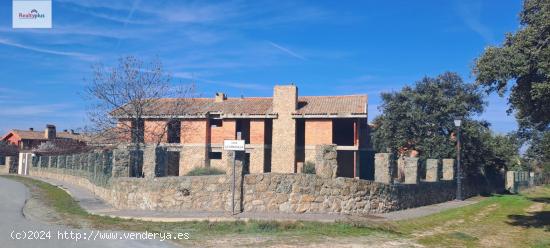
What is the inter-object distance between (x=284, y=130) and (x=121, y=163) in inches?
911

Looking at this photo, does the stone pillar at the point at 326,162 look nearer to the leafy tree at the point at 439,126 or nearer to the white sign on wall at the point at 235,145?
the white sign on wall at the point at 235,145

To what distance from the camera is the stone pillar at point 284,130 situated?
1596 inches

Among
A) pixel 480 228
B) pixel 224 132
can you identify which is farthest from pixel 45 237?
pixel 224 132

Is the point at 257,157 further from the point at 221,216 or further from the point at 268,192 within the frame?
the point at 221,216

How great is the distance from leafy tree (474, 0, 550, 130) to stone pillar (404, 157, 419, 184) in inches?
258

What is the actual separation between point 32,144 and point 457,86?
65.8 meters

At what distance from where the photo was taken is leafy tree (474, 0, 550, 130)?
12.7 metres

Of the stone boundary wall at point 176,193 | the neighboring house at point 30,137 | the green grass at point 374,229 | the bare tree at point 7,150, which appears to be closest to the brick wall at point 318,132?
the green grass at point 374,229

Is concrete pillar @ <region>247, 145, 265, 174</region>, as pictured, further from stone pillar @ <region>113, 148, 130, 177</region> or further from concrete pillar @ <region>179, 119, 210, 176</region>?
stone pillar @ <region>113, 148, 130, 177</region>

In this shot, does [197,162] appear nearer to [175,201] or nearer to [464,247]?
[175,201]

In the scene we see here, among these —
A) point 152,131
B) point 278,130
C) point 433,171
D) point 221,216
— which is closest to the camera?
point 221,216

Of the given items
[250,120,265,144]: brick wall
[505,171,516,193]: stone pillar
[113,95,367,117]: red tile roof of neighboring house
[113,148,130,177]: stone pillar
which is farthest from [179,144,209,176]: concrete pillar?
[505,171,516,193]: stone pillar

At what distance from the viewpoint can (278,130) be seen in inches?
1623

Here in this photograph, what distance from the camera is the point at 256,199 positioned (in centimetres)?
1611
